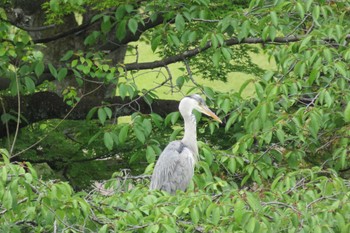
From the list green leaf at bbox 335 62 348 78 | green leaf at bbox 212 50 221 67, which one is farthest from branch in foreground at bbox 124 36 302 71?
green leaf at bbox 335 62 348 78

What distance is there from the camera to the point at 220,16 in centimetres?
1266

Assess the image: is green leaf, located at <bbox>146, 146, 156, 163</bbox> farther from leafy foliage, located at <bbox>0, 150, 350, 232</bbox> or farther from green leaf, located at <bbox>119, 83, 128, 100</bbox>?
leafy foliage, located at <bbox>0, 150, 350, 232</bbox>

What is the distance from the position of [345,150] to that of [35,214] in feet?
11.2

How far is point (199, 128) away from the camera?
43.0 feet

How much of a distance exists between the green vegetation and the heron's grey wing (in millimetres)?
198

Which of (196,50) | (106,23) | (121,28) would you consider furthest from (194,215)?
(196,50)

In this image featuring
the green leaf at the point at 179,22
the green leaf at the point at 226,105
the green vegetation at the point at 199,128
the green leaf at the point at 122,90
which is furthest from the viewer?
the green leaf at the point at 179,22

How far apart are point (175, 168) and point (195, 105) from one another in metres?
0.88

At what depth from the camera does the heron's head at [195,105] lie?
1076 cm

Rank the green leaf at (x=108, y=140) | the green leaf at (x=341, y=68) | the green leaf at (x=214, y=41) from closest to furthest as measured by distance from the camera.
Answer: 1. the green leaf at (x=341, y=68)
2. the green leaf at (x=214, y=41)
3. the green leaf at (x=108, y=140)

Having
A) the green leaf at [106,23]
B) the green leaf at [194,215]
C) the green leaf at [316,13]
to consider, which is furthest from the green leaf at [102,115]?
the green leaf at [194,215]

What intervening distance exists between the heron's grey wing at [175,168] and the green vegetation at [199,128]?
20 centimetres

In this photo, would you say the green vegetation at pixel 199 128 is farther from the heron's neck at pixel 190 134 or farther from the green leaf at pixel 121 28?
the heron's neck at pixel 190 134

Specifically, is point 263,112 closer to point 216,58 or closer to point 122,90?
point 216,58
